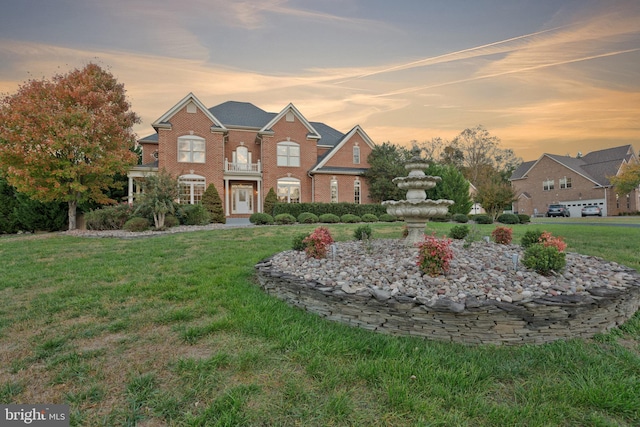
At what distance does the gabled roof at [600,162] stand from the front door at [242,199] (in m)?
41.4

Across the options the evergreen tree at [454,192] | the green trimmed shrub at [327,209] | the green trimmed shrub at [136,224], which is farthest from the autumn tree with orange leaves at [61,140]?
the evergreen tree at [454,192]

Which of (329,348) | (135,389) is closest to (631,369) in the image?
(329,348)

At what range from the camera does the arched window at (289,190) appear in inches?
873

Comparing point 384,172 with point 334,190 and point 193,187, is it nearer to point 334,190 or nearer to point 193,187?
point 334,190

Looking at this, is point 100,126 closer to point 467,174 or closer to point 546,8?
point 546,8

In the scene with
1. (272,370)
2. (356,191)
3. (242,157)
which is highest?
(242,157)

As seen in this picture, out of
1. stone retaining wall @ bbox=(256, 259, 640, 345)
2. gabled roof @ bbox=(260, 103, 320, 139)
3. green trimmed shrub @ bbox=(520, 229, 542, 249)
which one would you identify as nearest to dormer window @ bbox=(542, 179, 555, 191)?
gabled roof @ bbox=(260, 103, 320, 139)

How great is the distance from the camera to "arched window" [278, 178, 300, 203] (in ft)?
72.7

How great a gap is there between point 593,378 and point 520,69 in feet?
34.6

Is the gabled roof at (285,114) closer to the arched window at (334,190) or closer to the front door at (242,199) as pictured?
the arched window at (334,190)

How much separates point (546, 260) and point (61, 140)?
1786cm

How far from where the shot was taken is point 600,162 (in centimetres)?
3841

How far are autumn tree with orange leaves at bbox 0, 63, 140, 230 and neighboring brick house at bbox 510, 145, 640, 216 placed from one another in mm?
37898

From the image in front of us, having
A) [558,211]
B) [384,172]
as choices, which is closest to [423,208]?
[384,172]
